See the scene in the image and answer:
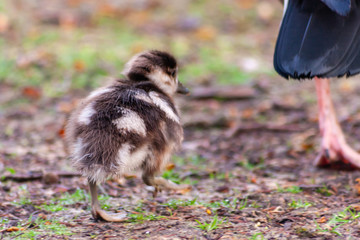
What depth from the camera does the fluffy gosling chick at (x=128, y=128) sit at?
328cm

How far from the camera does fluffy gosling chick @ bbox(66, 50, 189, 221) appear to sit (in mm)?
3281

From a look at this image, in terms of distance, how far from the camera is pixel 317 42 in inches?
146

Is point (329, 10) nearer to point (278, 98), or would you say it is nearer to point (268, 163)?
point (268, 163)

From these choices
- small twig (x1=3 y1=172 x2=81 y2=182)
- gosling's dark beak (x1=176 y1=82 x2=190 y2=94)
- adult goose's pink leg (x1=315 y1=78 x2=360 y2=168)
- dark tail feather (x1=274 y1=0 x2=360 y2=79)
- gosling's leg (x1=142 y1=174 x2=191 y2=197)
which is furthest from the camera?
adult goose's pink leg (x1=315 y1=78 x2=360 y2=168)

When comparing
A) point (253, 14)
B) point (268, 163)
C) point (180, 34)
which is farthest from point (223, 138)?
point (253, 14)

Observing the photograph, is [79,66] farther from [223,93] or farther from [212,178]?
[212,178]

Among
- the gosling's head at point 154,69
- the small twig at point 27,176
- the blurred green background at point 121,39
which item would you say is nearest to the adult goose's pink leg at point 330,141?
the gosling's head at point 154,69

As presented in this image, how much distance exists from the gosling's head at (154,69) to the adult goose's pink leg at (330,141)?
1.60 m

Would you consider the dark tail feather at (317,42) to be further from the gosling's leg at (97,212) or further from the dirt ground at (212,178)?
the gosling's leg at (97,212)

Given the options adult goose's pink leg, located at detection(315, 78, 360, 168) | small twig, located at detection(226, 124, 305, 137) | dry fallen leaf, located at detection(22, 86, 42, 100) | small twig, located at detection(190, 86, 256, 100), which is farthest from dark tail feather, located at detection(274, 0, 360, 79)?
dry fallen leaf, located at detection(22, 86, 42, 100)

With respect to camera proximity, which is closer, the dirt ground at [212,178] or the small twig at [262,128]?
the dirt ground at [212,178]

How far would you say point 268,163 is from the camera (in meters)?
5.06

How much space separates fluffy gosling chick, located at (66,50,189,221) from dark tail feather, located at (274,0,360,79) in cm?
80

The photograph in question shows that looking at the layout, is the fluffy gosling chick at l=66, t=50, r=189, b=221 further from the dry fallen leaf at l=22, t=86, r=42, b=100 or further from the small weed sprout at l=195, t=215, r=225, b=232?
the dry fallen leaf at l=22, t=86, r=42, b=100
